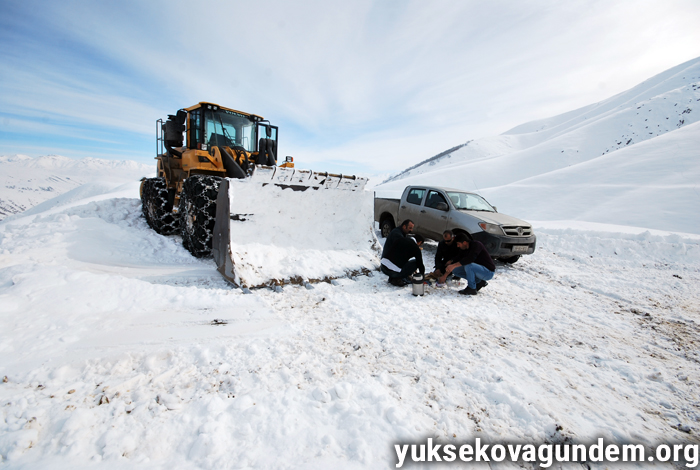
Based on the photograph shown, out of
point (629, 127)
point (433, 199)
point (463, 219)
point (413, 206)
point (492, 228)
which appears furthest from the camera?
point (629, 127)

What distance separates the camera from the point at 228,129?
697 centimetres

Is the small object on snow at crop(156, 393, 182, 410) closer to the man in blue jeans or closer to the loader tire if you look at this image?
the loader tire

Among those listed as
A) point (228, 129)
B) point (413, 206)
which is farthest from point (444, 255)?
point (228, 129)

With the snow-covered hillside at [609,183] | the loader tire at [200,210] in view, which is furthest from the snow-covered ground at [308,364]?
the snow-covered hillside at [609,183]

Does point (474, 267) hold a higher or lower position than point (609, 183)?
lower

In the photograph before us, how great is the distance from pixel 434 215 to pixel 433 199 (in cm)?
49

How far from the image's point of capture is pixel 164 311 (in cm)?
363

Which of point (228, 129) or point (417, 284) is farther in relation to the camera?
point (228, 129)

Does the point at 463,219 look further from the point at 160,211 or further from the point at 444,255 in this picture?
the point at 160,211

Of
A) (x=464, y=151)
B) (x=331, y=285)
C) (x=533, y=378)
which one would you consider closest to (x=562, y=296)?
(x=533, y=378)

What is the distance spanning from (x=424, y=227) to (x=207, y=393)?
607 centimetres

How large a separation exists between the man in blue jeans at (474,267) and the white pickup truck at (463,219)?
149cm

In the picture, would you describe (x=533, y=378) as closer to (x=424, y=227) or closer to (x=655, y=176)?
(x=424, y=227)

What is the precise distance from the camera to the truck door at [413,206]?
25.3 ft
